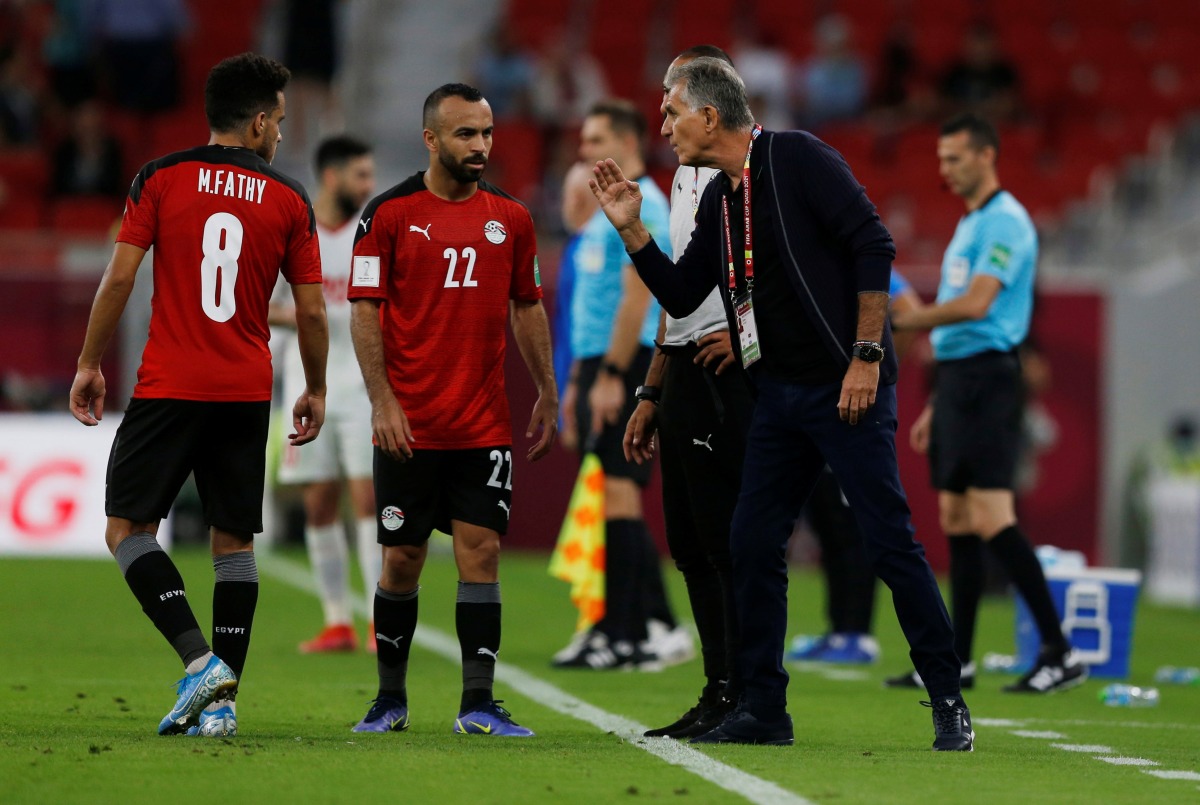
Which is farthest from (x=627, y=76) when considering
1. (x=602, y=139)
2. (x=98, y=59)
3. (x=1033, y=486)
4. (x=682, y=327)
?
(x=682, y=327)

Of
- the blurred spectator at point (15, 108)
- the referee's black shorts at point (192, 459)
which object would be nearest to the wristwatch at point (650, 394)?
the referee's black shorts at point (192, 459)

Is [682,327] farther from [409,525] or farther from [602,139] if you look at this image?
[602,139]

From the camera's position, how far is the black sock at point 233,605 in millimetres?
5453

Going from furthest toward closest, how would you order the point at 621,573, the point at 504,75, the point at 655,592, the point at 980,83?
the point at 980,83
the point at 504,75
the point at 655,592
the point at 621,573

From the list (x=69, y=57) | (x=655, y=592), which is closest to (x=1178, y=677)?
(x=655, y=592)

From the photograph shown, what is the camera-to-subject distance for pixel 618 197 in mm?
5246

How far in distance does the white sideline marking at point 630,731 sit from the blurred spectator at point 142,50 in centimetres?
925

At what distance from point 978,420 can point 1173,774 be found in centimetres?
255

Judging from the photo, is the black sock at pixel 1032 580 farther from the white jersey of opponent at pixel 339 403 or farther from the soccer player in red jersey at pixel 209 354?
the soccer player in red jersey at pixel 209 354

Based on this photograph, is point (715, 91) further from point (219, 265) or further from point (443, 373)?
point (219, 265)

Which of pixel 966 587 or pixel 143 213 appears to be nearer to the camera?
pixel 143 213

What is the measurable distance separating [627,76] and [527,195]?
3.52 meters

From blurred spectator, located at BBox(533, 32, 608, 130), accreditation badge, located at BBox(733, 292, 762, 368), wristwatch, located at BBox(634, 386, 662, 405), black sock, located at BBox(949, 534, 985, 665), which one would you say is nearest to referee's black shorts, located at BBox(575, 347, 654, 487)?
black sock, located at BBox(949, 534, 985, 665)

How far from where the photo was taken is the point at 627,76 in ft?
63.3
